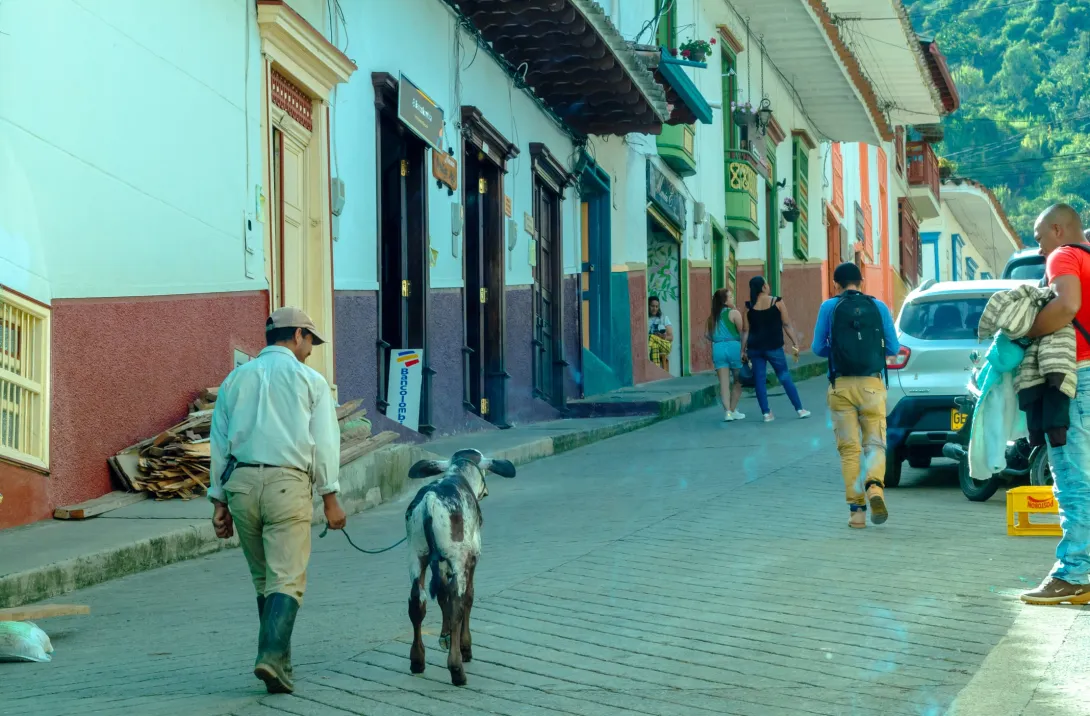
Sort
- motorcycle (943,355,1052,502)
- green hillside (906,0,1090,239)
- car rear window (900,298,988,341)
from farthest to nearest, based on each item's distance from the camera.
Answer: green hillside (906,0,1090,239) → car rear window (900,298,988,341) → motorcycle (943,355,1052,502)

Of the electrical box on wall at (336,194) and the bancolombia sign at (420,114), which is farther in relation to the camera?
the bancolombia sign at (420,114)

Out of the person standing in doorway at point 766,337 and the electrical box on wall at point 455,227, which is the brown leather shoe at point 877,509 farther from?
the person standing in doorway at point 766,337

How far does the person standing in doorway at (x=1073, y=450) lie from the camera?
734 cm

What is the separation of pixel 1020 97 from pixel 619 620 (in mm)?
71785

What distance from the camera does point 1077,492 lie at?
289 inches

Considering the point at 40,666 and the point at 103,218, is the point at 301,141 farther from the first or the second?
the point at 40,666

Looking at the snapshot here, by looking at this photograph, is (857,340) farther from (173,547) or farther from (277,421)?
(277,421)

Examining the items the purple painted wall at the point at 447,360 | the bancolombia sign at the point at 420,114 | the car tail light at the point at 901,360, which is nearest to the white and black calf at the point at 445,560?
the car tail light at the point at 901,360

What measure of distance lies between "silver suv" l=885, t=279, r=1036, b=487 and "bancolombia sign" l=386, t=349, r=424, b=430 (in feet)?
15.6

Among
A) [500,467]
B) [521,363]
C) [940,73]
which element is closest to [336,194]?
[521,363]

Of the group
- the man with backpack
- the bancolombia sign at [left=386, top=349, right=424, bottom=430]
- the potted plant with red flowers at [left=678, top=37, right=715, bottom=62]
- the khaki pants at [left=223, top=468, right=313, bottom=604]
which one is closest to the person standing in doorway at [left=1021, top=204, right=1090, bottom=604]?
the man with backpack

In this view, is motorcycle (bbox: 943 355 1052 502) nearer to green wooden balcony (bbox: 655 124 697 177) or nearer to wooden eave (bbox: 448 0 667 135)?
wooden eave (bbox: 448 0 667 135)

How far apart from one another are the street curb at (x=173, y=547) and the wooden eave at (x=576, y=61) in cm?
518

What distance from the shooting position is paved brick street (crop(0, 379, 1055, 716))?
585 centimetres
